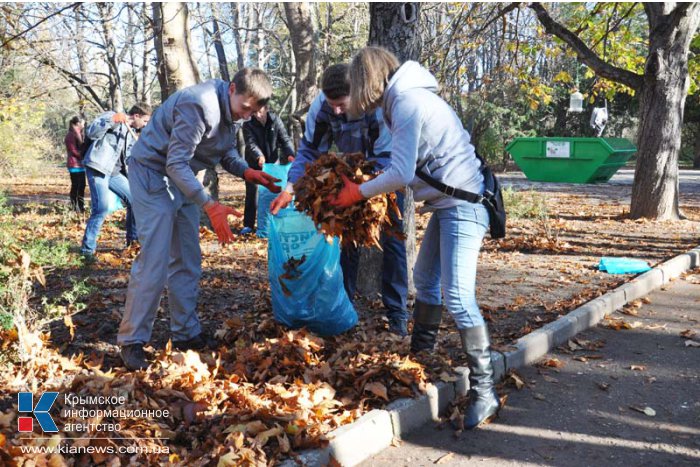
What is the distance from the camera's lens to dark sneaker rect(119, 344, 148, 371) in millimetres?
3744

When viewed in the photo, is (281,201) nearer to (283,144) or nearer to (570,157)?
(283,144)

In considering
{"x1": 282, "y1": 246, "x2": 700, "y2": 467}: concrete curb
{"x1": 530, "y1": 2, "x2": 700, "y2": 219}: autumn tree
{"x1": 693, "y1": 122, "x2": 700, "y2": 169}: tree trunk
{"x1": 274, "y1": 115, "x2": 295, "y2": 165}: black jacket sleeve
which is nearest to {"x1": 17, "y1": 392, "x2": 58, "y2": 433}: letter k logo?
{"x1": 282, "y1": 246, "x2": 700, "y2": 467}: concrete curb

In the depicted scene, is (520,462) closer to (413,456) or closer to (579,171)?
(413,456)

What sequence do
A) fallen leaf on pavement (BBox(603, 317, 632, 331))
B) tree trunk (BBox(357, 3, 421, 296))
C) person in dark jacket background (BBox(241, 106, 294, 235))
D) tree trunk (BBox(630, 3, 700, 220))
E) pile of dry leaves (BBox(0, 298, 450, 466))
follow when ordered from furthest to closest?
tree trunk (BBox(630, 3, 700, 220)) < person in dark jacket background (BBox(241, 106, 294, 235)) < fallen leaf on pavement (BBox(603, 317, 632, 331)) < tree trunk (BBox(357, 3, 421, 296)) < pile of dry leaves (BBox(0, 298, 450, 466))

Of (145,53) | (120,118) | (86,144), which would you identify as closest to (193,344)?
(120,118)

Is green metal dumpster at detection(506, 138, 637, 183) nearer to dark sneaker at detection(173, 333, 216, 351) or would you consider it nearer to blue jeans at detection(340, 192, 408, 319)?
blue jeans at detection(340, 192, 408, 319)

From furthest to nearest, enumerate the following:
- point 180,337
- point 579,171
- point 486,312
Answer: point 579,171, point 486,312, point 180,337

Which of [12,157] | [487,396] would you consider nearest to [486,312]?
[487,396]

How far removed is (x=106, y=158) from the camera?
290 inches

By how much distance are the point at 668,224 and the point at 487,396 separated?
7844mm

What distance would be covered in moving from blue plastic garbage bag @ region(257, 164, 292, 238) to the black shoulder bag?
3790 millimetres

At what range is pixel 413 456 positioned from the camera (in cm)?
318

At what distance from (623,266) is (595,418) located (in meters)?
3.75

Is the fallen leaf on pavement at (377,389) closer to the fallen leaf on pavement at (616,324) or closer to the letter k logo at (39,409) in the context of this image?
the letter k logo at (39,409)
